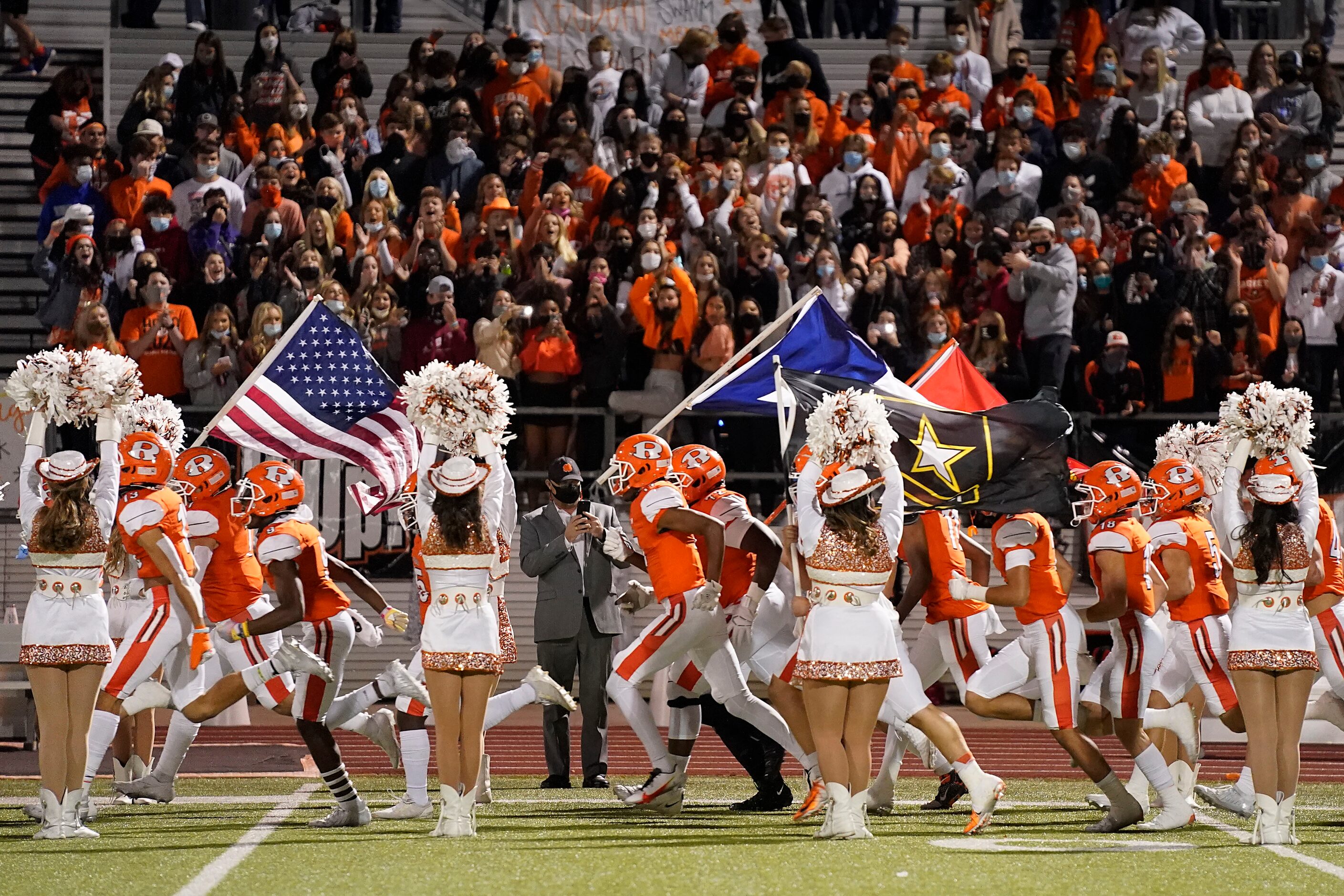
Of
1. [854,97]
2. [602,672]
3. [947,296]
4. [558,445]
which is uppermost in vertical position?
[854,97]

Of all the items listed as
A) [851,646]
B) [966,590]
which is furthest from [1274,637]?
[851,646]

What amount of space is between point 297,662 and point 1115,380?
834cm

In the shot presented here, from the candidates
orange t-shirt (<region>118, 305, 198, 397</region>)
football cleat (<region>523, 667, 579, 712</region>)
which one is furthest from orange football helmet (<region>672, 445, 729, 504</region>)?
orange t-shirt (<region>118, 305, 198, 397</region>)

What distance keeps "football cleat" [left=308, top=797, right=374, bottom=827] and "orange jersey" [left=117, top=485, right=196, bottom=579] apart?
51.9 inches

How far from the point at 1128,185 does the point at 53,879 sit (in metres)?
12.7

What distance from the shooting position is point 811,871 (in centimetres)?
705

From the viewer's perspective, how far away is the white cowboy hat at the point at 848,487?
805 cm

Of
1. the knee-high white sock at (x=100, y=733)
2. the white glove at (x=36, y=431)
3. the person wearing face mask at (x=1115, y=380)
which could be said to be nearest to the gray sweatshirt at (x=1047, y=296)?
the person wearing face mask at (x=1115, y=380)

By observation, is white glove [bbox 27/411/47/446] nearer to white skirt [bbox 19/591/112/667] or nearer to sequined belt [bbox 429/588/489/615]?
white skirt [bbox 19/591/112/667]

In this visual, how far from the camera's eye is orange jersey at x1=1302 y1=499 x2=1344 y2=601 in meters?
9.07

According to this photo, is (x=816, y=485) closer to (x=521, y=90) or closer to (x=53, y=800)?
(x=53, y=800)

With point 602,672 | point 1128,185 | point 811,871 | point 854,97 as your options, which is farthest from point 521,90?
point 811,871

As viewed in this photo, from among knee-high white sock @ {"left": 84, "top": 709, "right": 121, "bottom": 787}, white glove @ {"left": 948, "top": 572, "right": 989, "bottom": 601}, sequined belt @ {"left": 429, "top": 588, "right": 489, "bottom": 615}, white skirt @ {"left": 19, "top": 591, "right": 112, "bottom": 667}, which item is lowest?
knee-high white sock @ {"left": 84, "top": 709, "right": 121, "bottom": 787}

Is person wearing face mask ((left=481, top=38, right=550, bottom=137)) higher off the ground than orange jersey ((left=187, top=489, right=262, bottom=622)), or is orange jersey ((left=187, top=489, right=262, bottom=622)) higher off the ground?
person wearing face mask ((left=481, top=38, right=550, bottom=137))
